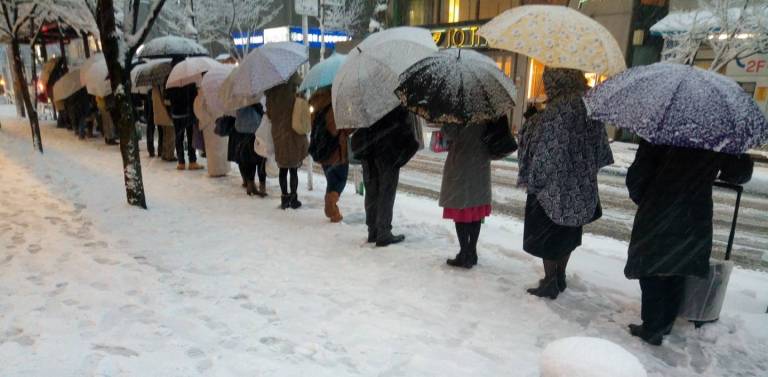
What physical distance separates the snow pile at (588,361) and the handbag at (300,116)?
5.02 meters

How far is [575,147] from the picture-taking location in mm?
3639

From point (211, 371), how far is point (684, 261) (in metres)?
3.25

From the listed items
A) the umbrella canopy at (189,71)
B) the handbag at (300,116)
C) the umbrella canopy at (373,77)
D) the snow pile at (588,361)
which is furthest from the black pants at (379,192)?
the umbrella canopy at (189,71)

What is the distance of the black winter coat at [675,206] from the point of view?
3111 millimetres

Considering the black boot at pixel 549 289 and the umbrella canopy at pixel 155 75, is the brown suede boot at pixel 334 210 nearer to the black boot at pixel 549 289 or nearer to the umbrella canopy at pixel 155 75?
the black boot at pixel 549 289

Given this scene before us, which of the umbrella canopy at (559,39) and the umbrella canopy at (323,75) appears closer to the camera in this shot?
the umbrella canopy at (559,39)

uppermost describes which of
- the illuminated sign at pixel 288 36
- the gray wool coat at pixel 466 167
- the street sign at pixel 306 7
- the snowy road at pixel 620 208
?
the illuminated sign at pixel 288 36

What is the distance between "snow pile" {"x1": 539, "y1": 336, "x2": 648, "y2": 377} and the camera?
67.7 inches

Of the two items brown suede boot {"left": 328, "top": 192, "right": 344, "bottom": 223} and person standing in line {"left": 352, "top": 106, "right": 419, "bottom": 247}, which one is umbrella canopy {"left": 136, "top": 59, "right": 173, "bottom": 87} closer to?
brown suede boot {"left": 328, "top": 192, "right": 344, "bottom": 223}

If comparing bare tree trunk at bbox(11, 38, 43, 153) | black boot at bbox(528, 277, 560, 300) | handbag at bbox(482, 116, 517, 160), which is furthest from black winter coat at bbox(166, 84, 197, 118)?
black boot at bbox(528, 277, 560, 300)

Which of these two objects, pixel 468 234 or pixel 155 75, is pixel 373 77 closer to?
pixel 468 234

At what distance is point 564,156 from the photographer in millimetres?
3635

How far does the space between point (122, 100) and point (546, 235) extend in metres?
5.60

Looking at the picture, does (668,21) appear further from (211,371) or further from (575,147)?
(211,371)
